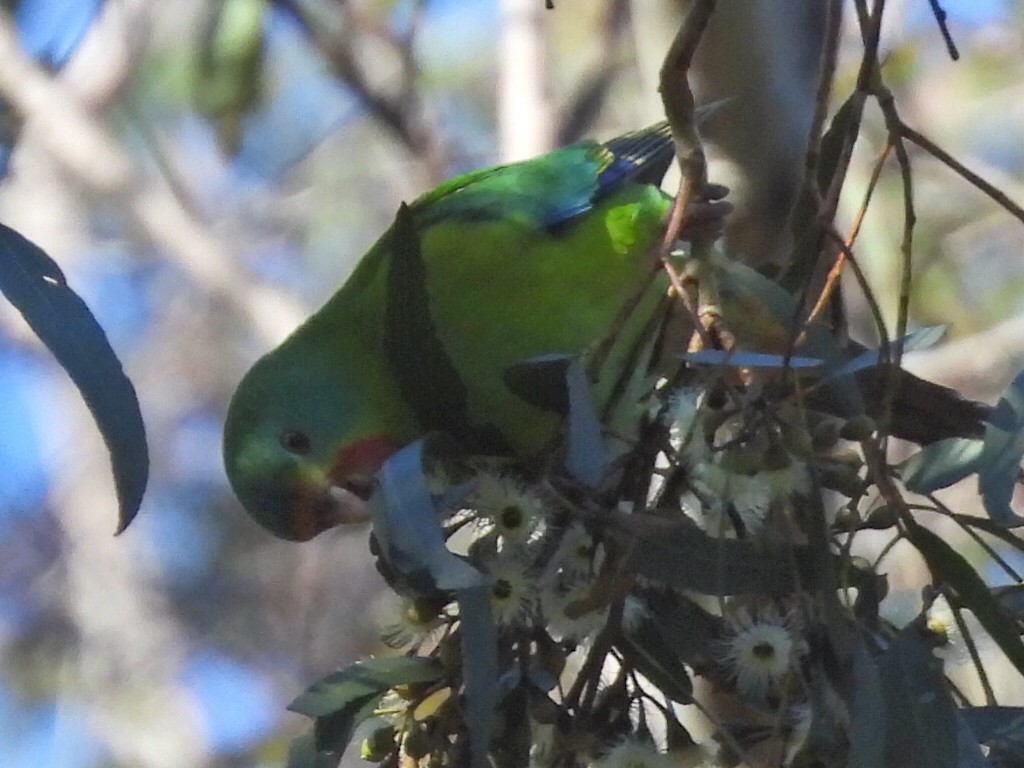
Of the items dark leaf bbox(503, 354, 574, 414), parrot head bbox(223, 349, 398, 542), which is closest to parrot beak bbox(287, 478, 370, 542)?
parrot head bbox(223, 349, 398, 542)

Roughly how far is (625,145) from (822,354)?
860 millimetres

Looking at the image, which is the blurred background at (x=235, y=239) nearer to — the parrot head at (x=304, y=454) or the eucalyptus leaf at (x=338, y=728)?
the parrot head at (x=304, y=454)

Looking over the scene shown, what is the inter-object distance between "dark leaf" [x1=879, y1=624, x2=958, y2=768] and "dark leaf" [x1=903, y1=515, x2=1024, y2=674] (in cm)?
4

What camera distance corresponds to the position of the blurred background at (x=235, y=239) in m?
2.57

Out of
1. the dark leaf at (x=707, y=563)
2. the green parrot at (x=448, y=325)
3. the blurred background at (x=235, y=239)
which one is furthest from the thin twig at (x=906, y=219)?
the blurred background at (x=235, y=239)

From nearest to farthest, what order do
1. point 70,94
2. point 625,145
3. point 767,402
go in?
1. point 767,402
2. point 625,145
3. point 70,94

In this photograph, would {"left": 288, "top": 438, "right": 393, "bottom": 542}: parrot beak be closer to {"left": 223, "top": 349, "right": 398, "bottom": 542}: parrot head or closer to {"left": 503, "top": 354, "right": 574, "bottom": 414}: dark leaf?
{"left": 223, "top": 349, "right": 398, "bottom": 542}: parrot head

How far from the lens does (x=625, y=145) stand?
5.37ft

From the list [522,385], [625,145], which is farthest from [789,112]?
[522,385]

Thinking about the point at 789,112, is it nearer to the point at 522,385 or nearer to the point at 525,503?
the point at 522,385

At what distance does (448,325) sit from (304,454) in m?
0.21

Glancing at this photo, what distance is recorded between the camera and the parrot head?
1.42 metres

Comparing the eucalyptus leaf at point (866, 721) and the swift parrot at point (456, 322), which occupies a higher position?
the swift parrot at point (456, 322)

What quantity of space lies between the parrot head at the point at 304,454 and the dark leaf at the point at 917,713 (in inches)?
29.9
